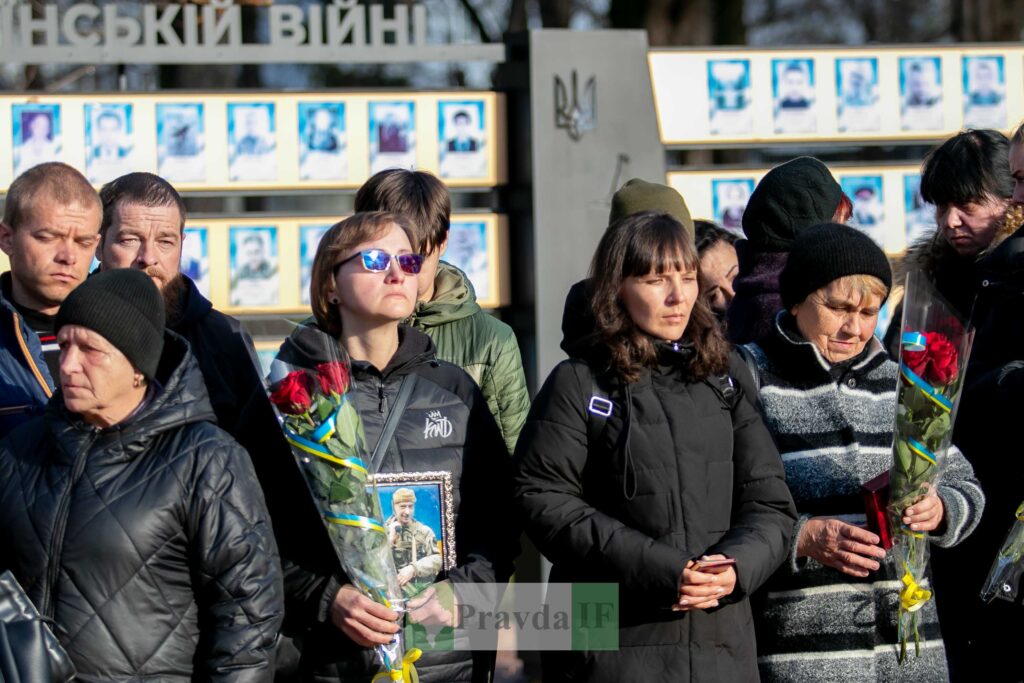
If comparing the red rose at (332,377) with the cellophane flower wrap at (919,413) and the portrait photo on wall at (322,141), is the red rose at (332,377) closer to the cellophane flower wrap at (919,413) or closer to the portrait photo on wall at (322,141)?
the cellophane flower wrap at (919,413)

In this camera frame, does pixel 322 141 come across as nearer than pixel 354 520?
No

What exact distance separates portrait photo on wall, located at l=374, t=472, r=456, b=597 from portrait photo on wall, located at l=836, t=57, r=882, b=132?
5262 millimetres

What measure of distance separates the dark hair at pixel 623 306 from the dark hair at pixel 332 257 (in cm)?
62

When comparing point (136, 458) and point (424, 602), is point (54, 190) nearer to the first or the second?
point (136, 458)

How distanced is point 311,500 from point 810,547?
1.32 metres

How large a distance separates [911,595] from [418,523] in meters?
1.31

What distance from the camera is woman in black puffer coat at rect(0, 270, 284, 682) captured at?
108 inches

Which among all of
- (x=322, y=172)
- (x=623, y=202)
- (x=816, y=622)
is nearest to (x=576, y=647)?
(x=816, y=622)

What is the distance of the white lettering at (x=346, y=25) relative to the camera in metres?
7.21

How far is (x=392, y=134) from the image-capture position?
7.41 metres

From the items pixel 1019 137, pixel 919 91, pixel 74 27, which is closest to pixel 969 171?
pixel 1019 137

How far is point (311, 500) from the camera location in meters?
3.22

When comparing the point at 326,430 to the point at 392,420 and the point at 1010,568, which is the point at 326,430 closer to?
the point at 392,420

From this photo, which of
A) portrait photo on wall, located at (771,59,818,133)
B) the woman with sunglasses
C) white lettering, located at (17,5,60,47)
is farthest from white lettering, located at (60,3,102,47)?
the woman with sunglasses
